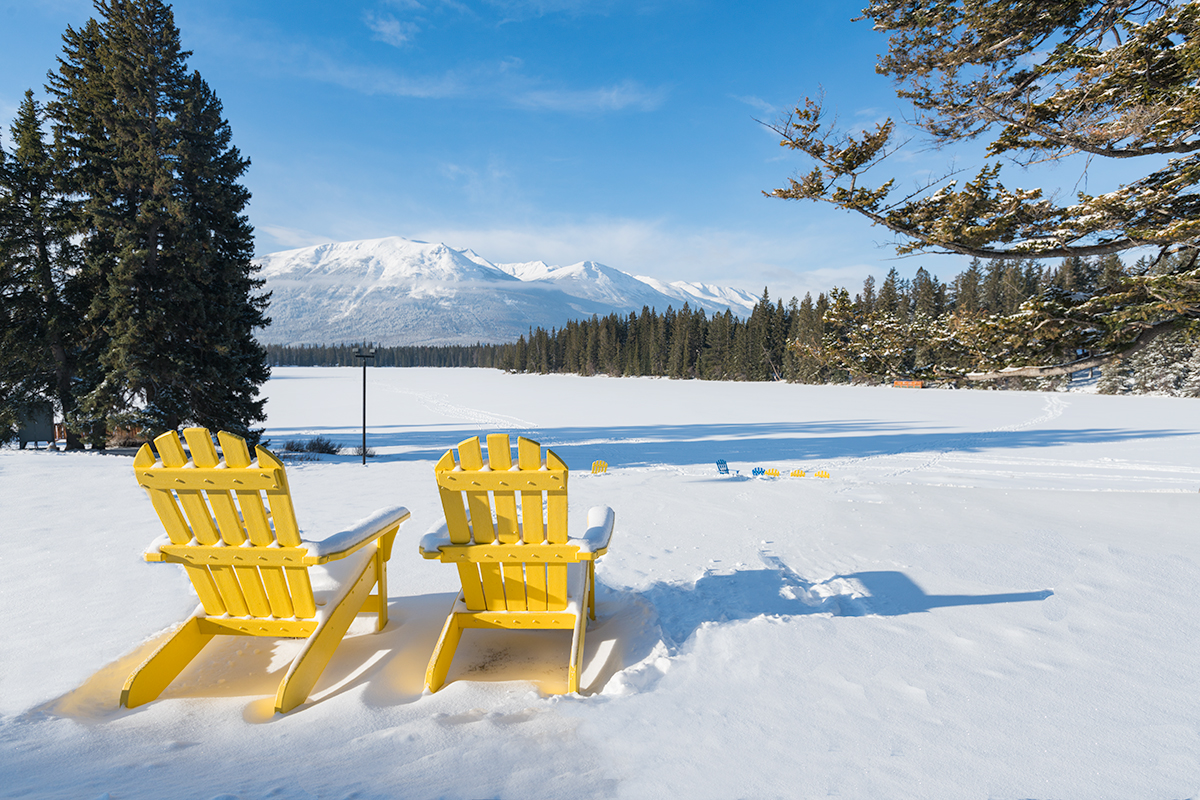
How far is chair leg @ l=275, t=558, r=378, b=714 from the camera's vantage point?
2342mm

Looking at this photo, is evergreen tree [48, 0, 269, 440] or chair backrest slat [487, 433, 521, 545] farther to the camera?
evergreen tree [48, 0, 269, 440]

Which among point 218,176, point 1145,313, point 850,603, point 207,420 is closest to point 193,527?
point 850,603

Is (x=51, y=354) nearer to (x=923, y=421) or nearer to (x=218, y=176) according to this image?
(x=218, y=176)

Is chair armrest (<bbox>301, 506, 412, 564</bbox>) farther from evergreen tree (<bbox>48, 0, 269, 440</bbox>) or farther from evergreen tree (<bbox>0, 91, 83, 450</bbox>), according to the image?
evergreen tree (<bbox>0, 91, 83, 450</bbox>)

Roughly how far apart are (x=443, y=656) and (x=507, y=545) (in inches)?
23.5

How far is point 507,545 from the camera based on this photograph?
8.87 feet

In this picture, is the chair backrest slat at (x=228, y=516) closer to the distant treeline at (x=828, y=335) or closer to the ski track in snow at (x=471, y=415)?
the distant treeline at (x=828, y=335)

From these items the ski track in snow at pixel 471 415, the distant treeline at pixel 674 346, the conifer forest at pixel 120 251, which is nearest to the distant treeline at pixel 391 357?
the distant treeline at pixel 674 346

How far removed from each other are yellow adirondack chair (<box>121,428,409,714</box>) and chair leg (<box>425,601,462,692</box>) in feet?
1.83

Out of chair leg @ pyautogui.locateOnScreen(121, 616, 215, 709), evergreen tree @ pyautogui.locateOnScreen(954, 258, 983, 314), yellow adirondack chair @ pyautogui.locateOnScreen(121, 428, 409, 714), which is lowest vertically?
chair leg @ pyautogui.locateOnScreen(121, 616, 215, 709)

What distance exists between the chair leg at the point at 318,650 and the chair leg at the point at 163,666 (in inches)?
22.4

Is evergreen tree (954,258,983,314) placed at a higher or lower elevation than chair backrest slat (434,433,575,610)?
higher

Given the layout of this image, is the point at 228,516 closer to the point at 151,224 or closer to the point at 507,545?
the point at 507,545

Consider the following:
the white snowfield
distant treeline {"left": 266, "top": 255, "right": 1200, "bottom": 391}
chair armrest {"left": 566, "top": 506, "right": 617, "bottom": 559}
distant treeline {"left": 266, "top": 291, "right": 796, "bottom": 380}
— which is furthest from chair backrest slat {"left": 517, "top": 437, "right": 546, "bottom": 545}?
distant treeline {"left": 266, "top": 291, "right": 796, "bottom": 380}
